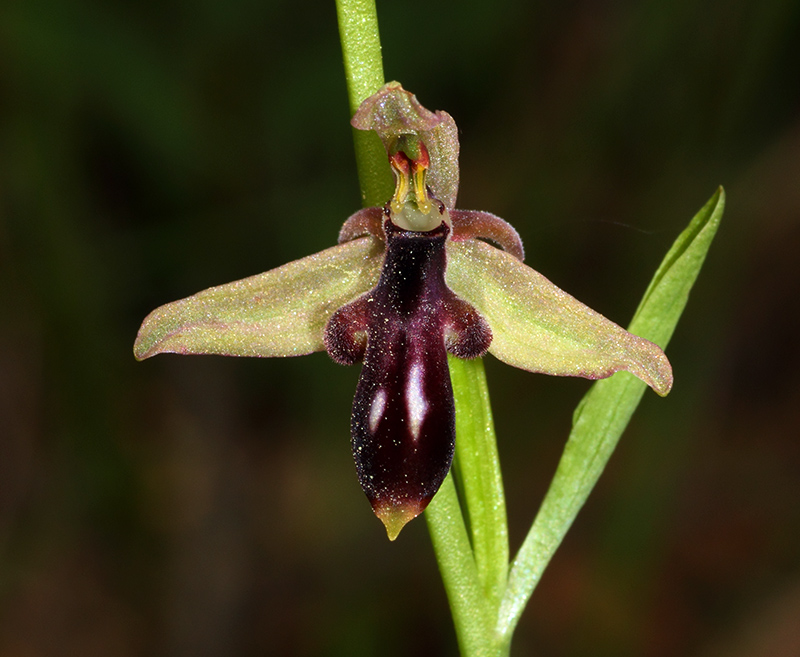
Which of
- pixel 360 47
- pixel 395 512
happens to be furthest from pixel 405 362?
pixel 360 47

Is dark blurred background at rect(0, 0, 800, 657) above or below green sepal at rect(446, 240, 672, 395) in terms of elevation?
below

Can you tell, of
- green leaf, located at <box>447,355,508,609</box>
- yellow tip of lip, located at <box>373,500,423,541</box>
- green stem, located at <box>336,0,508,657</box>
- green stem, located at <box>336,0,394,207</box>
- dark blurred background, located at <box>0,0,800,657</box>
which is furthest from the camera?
dark blurred background, located at <box>0,0,800,657</box>

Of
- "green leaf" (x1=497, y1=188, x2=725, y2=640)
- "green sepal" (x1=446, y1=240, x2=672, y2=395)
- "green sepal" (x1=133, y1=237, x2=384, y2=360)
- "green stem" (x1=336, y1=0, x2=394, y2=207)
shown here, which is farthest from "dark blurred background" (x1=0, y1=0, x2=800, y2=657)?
"green stem" (x1=336, y1=0, x2=394, y2=207)

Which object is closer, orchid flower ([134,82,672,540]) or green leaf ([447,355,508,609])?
orchid flower ([134,82,672,540])

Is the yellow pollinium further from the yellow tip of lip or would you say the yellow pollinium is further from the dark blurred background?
the dark blurred background

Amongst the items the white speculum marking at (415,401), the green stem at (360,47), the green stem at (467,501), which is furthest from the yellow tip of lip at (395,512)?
the green stem at (360,47)

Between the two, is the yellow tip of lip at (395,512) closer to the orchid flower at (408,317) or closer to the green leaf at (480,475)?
the orchid flower at (408,317)
